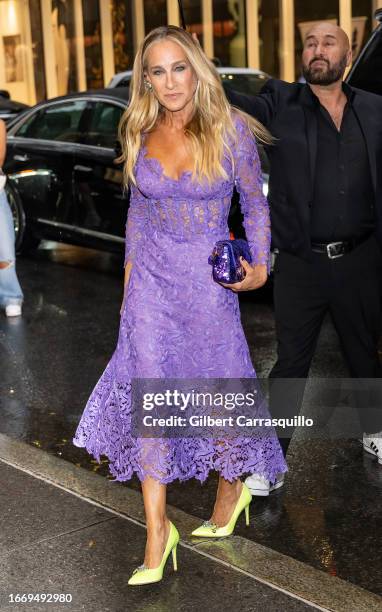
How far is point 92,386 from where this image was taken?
6.98 meters

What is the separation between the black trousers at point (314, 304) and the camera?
5027 millimetres

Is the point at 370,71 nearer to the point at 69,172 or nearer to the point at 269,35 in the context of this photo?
the point at 69,172

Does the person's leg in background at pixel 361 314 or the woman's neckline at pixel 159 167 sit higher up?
the woman's neckline at pixel 159 167

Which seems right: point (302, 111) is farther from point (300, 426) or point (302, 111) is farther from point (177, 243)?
point (300, 426)

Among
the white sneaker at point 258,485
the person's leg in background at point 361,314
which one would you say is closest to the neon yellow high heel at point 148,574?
the white sneaker at point 258,485

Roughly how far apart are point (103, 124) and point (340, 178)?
562cm

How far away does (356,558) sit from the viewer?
4.39 meters

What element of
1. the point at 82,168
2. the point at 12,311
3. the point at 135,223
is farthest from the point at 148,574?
the point at 82,168

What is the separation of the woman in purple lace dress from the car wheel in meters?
6.84

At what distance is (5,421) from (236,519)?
2.20 meters

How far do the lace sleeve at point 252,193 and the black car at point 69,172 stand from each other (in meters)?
5.42

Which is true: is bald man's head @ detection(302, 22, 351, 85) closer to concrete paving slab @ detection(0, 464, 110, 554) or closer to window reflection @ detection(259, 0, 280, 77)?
concrete paving slab @ detection(0, 464, 110, 554)

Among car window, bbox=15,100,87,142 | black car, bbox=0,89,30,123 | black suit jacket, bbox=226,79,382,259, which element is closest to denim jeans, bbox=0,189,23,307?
car window, bbox=15,100,87,142
